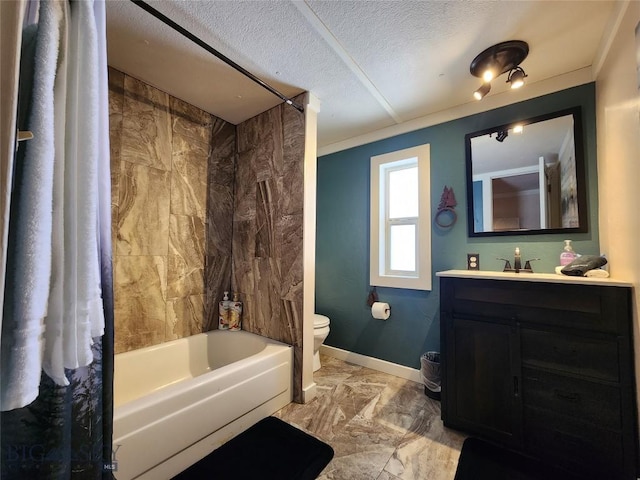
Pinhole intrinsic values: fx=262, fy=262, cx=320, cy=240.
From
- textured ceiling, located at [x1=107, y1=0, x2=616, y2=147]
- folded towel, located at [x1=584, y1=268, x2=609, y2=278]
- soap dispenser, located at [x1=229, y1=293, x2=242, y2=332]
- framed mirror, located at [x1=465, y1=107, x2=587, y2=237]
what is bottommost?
soap dispenser, located at [x1=229, y1=293, x2=242, y2=332]

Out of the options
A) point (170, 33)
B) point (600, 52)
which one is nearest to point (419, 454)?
point (600, 52)

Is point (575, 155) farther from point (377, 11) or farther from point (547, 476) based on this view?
point (547, 476)

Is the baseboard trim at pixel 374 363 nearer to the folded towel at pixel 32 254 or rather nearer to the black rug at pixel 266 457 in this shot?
the black rug at pixel 266 457

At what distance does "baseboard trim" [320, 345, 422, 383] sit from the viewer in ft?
7.43

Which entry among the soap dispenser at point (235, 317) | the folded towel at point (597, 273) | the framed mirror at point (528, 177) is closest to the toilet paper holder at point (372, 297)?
the framed mirror at point (528, 177)

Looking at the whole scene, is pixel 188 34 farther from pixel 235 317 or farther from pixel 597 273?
pixel 597 273

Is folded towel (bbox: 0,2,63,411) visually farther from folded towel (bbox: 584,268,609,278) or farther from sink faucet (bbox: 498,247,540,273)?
sink faucet (bbox: 498,247,540,273)

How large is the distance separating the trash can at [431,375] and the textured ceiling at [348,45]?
203cm

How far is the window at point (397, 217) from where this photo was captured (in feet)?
7.68

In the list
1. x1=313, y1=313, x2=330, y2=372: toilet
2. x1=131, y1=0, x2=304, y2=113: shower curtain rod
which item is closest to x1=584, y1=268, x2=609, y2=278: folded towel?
x1=313, y1=313, x2=330, y2=372: toilet

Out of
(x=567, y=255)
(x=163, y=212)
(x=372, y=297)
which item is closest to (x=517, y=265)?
(x=567, y=255)

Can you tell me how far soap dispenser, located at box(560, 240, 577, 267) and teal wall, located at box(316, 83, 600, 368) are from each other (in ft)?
0.18

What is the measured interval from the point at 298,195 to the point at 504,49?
4.90ft

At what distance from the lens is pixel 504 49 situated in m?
1.48
